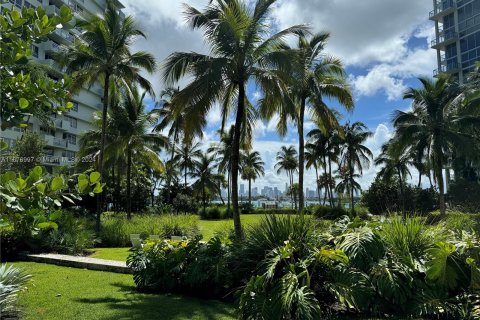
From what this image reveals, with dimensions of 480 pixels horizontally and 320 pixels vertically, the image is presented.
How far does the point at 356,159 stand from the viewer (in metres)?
45.7

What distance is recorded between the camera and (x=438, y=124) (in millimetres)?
28969

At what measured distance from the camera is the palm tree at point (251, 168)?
194 feet

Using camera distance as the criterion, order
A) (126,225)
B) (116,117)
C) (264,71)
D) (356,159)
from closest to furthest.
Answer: (264,71), (126,225), (116,117), (356,159)

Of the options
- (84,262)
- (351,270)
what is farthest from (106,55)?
(351,270)

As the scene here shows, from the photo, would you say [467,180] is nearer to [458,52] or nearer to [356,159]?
[356,159]

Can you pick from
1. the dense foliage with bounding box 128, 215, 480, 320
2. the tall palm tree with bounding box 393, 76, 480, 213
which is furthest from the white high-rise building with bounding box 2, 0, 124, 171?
the dense foliage with bounding box 128, 215, 480, 320

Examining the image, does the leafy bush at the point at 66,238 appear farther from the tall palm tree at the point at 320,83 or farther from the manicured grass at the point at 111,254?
the tall palm tree at the point at 320,83

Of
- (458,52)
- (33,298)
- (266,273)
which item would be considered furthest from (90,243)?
(458,52)

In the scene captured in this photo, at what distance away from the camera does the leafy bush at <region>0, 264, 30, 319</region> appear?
18.0ft

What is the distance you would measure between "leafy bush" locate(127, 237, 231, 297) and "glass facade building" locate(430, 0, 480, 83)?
1828 inches

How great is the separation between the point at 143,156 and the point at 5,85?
3039 centimetres

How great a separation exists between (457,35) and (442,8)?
5.73m

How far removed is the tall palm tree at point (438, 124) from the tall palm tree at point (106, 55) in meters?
19.5

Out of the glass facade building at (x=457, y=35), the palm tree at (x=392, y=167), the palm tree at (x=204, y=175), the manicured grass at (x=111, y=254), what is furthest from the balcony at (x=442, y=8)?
the manicured grass at (x=111, y=254)
